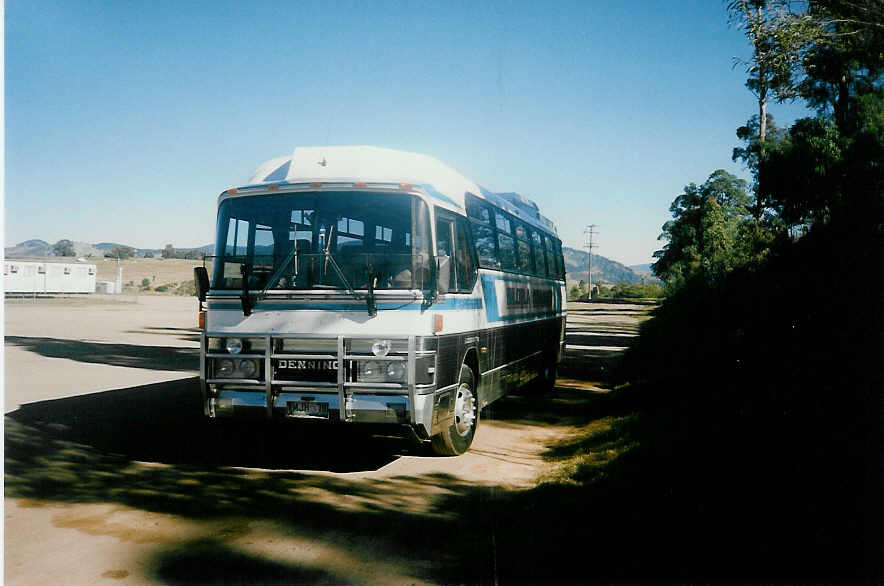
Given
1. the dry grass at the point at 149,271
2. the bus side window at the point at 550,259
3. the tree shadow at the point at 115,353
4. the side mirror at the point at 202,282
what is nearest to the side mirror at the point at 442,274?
the side mirror at the point at 202,282

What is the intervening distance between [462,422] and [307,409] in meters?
2.05

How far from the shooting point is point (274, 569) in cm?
456

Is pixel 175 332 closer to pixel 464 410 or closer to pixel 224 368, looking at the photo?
pixel 224 368

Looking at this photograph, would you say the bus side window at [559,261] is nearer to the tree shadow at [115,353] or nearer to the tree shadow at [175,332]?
the tree shadow at [115,353]

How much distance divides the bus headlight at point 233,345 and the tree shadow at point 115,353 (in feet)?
31.6

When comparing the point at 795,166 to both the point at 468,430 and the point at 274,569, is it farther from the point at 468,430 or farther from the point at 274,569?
the point at 274,569

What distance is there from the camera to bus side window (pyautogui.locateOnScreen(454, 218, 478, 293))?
7.63 m

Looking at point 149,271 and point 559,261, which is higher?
point 149,271

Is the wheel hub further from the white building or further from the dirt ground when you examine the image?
the white building

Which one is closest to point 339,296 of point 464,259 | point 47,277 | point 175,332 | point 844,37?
point 464,259

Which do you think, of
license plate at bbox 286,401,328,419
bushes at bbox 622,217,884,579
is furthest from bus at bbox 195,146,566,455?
bushes at bbox 622,217,884,579

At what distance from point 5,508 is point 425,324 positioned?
12.8ft

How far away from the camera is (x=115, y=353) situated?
18797mm

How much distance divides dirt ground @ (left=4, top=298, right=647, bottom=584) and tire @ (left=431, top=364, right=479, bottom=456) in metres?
0.17
